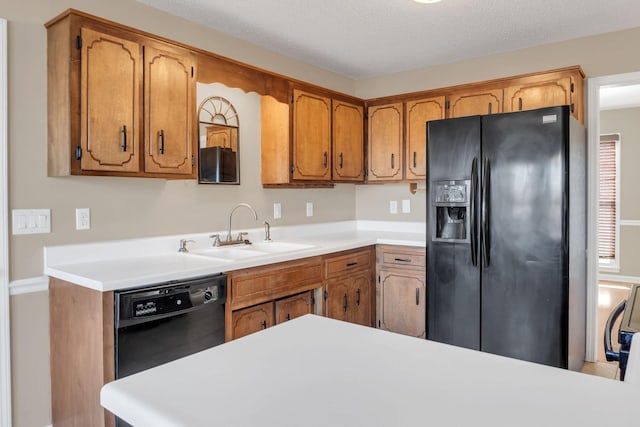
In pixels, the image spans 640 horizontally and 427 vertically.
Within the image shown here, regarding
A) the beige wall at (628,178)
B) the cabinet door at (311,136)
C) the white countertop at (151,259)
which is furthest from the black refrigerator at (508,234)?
the beige wall at (628,178)

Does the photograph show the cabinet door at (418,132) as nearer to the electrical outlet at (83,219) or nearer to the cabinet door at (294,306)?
the cabinet door at (294,306)

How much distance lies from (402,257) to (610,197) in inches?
181

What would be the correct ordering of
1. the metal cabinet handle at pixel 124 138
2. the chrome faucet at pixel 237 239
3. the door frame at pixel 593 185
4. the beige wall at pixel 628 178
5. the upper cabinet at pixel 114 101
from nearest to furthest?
the upper cabinet at pixel 114 101 < the metal cabinet handle at pixel 124 138 < the chrome faucet at pixel 237 239 < the door frame at pixel 593 185 < the beige wall at pixel 628 178

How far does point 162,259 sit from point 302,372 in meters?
1.92

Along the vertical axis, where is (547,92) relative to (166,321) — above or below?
above

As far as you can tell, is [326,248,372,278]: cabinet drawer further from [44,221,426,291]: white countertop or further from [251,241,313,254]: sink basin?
[251,241,313,254]: sink basin

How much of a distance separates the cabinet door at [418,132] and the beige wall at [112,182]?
1.11ft

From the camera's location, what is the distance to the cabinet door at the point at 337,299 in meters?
3.17

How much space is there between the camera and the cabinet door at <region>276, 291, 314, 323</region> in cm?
276

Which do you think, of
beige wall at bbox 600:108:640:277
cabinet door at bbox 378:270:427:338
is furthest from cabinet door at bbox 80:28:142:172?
beige wall at bbox 600:108:640:277

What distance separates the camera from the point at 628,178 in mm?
6246

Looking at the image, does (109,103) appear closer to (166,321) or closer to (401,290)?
(166,321)

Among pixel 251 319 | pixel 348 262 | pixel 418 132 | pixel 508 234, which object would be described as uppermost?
pixel 418 132

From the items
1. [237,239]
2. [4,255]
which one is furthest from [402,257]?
[4,255]
